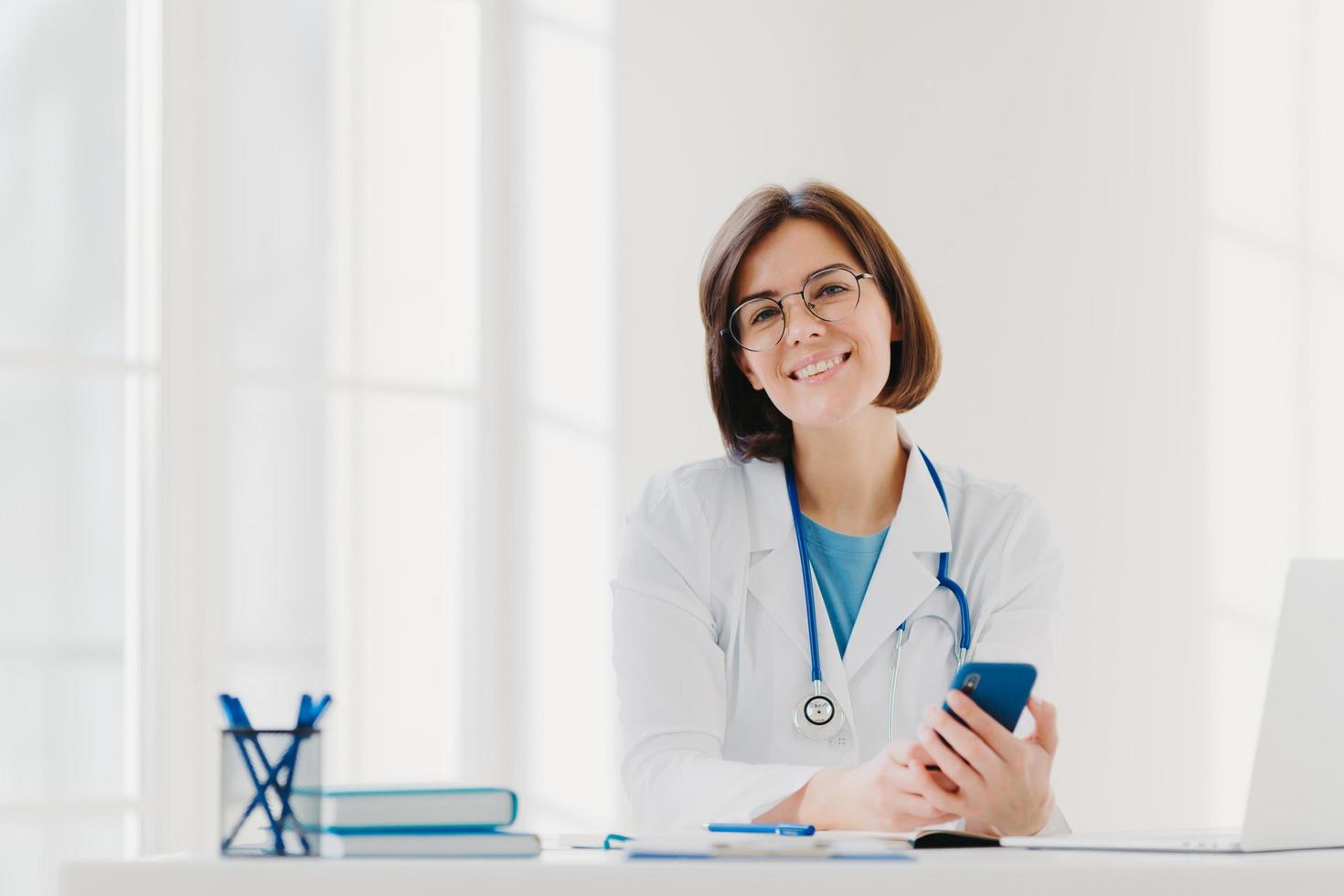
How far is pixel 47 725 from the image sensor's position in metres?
2.85

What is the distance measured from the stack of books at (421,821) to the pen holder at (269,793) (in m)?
0.02

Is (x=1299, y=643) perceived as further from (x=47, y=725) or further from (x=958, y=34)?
(x=958, y=34)

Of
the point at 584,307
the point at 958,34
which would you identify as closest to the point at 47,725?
the point at 584,307

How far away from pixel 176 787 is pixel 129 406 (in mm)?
793

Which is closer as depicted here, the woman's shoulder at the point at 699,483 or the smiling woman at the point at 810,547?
the smiling woman at the point at 810,547


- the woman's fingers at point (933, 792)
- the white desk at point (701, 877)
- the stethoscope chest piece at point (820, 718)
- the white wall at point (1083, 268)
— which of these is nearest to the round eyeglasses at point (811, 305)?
the stethoscope chest piece at point (820, 718)

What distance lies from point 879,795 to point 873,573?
0.63 metres

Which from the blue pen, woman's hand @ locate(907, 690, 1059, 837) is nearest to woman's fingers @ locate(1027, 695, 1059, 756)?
woman's hand @ locate(907, 690, 1059, 837)

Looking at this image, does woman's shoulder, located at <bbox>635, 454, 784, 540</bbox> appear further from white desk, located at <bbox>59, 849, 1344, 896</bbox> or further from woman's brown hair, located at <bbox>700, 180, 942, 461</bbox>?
white desk, located at <bbox>59, 849, 1344, 896</bbox>

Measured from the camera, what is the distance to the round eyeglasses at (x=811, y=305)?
199cm

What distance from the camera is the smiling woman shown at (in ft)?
6.08

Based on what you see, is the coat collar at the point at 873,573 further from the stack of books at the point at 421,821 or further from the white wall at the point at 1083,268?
the white wall at the point at 1083,268

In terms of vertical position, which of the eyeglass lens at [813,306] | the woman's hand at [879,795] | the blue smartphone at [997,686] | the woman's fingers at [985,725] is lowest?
the woman's hand at [879,795]

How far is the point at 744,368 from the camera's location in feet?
6.88
